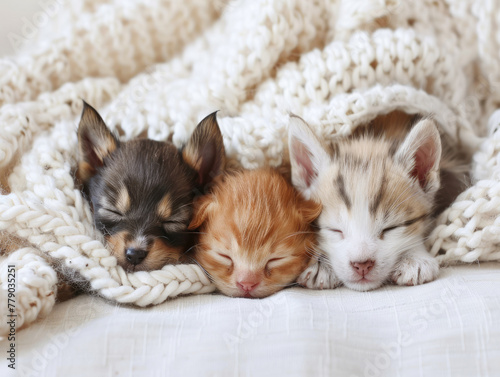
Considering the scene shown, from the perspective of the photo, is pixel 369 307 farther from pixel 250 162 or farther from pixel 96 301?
pixel 96 301

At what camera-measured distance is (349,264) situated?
1.22 m

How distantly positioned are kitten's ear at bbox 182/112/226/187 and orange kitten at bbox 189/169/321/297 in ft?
0.27

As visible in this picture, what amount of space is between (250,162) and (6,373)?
784 mm

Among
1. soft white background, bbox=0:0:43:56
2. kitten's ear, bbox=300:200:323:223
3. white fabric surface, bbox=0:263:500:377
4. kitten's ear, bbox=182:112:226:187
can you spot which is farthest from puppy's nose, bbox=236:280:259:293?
soft white background, bbox=0:0:43:56

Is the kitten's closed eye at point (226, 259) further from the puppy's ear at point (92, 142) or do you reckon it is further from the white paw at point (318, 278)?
the puppy's ear at point (92, 142)

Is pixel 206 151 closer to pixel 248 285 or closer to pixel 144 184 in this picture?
pixel 144 184

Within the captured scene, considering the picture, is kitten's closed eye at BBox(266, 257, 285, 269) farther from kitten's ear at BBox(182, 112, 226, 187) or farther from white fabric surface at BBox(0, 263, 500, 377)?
kitten's ear at BBox(182, 112, 226, 187)

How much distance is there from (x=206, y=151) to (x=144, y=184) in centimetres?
20

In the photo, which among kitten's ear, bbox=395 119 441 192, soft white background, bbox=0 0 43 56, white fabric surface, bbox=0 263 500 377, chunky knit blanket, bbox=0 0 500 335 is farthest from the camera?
soft white background, bbox=0 0 43 56

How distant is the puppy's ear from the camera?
52.4 inches

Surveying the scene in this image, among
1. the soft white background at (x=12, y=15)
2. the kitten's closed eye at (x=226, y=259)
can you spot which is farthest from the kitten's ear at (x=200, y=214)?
the soft white background at (x=12, y=15)

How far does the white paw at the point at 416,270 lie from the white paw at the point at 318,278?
0.50 feet

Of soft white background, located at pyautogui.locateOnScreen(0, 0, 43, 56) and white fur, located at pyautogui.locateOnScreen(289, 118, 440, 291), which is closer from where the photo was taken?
white fur, located at pyautogui.locateOnScreen(289, 118, 440, 291)

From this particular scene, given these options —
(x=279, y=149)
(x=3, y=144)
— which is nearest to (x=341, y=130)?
(x=279, y=149)
